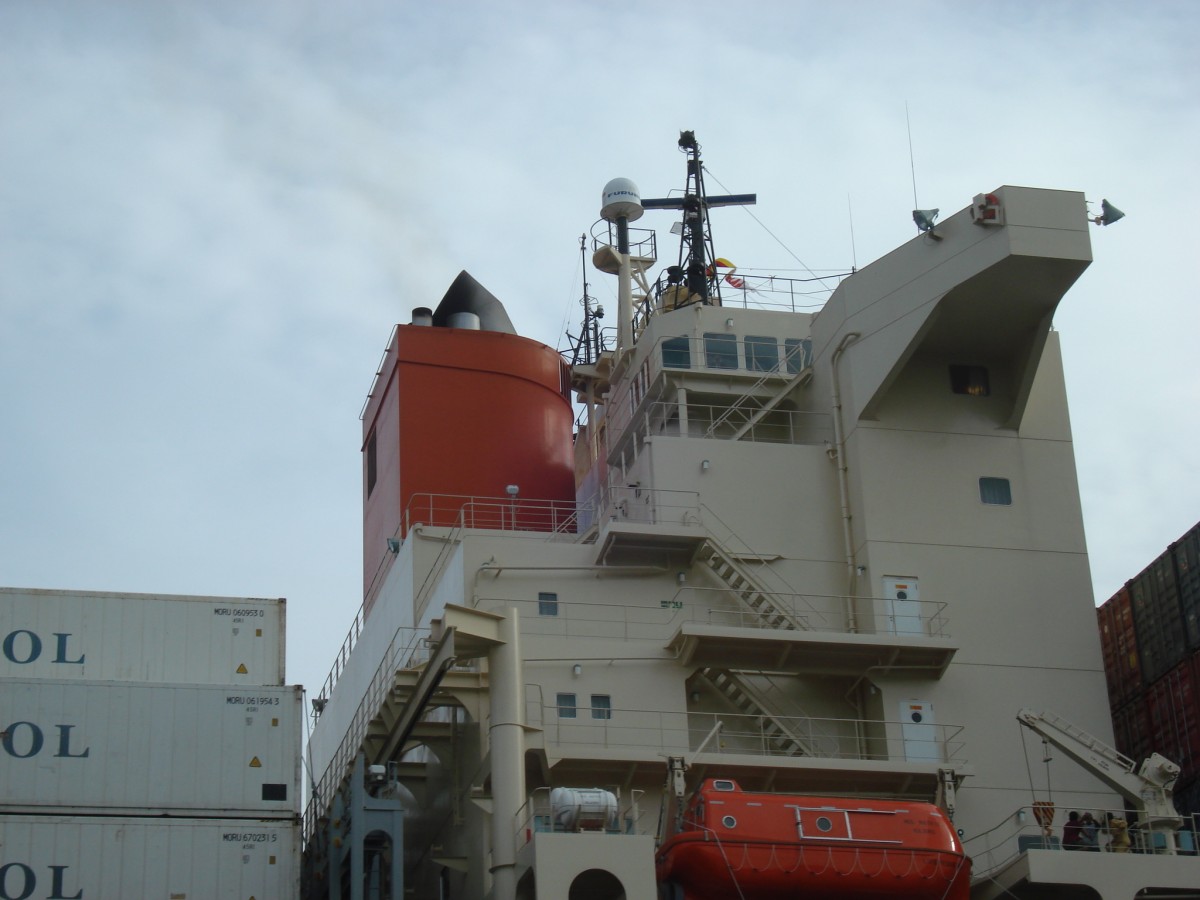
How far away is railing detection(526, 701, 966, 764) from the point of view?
29.4 m

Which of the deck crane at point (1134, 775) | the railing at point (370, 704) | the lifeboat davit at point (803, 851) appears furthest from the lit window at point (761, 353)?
the lifeboat davit at point (803, 851)

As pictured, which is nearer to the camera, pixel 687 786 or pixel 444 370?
pixel 687 786

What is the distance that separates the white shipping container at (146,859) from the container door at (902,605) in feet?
36.7

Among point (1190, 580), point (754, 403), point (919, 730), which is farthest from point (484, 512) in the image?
point (1190, 580)

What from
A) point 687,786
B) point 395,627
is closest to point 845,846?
point 687,786

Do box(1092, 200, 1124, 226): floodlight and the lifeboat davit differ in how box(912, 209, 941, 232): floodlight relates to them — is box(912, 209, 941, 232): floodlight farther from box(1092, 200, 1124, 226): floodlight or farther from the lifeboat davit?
the lifeboat davit

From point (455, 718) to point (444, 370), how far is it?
11072 millimetres

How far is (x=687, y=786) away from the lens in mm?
29047

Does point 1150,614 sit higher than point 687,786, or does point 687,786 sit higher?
point 1150,614

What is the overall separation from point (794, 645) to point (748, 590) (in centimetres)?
164

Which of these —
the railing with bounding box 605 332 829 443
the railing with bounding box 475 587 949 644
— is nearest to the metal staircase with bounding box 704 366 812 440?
the railing with bounding box 605 332 829 443

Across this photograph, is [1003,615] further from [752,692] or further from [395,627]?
[395,627]

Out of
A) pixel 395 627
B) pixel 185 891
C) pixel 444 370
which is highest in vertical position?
pixel 444 370

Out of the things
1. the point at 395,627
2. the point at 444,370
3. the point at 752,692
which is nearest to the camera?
the point at 752,692
